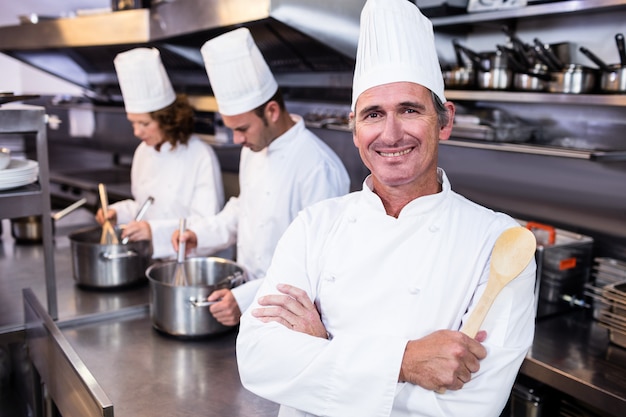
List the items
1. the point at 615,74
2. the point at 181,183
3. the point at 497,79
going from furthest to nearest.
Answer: the point at 181,183 → the point at 497,79 → the point at 615,74

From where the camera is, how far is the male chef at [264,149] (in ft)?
7.51

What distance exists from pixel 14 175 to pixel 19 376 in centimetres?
116

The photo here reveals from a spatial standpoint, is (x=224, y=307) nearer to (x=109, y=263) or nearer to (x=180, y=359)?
(x=180, y=359)

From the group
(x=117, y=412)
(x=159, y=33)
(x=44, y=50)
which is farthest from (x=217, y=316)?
(x=44, y=50)

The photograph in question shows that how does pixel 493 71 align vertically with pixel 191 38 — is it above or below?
below

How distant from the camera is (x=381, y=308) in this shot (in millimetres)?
1330

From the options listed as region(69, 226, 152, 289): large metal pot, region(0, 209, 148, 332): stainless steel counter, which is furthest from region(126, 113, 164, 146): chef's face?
region(69, 226, 152, 289): large metal pot

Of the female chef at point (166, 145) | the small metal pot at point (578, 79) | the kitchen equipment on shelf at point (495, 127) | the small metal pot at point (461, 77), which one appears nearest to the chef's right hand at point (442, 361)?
the small metal pot at point (578, 79)

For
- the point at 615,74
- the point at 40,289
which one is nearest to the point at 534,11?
the point at 615,74

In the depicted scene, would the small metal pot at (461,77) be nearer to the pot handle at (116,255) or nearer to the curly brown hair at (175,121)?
the curly brown hair at (175,121)

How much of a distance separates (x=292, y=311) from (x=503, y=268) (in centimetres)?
45

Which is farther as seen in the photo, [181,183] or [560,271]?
[181,183]

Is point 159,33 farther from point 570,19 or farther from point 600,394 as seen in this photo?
point 600,394

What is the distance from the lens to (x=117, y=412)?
1514mm
